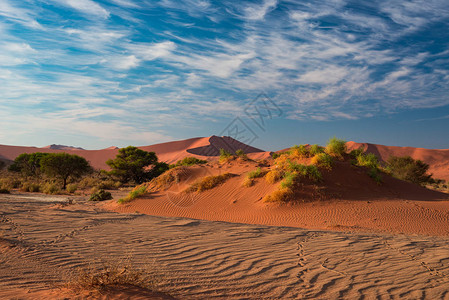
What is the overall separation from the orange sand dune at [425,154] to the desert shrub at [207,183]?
153ft

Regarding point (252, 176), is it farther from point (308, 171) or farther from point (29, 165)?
point (29, 165)

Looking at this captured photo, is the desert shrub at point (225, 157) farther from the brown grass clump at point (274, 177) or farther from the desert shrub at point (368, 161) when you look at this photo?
the desert shrub at point (368, 161)

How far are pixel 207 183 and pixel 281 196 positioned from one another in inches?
174

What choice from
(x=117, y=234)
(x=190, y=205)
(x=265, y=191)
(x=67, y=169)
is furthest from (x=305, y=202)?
(x=67, y=169)

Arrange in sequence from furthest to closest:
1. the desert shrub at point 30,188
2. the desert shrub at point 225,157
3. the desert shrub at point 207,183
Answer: the desert shrub at point 30,188 < the desert shrub at point 225,157 < the desert shrub at point 207,183

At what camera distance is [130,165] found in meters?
29.5

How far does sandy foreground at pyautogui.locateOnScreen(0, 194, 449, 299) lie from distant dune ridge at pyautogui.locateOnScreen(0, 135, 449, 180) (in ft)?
136

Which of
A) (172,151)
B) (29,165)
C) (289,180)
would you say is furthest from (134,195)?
(172,151)

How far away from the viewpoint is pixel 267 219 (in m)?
10.8

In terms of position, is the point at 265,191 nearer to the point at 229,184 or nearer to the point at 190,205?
the point at 229,184

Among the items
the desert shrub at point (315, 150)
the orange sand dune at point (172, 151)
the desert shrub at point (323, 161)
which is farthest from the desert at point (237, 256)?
the orange sand dune at point (172, 151)

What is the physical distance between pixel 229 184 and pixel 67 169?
19.0 meters

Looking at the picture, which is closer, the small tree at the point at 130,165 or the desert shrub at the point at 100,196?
the desert shrub at the point at 100,196

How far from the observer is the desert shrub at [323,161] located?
13.8 meters
